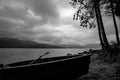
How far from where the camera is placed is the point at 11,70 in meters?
3.62

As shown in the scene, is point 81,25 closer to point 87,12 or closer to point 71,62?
point 87,12

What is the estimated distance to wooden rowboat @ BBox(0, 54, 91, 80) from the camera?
368 centimetres

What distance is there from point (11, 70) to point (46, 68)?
1.35 metres

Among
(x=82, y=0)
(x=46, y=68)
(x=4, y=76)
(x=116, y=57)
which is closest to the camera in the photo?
(x=4, y=76)

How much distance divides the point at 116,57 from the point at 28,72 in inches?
295

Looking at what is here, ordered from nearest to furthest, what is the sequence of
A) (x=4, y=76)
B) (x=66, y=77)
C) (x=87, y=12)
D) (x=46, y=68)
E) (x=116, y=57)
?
(x=4, y=76) → (x=46, y=68) → (x=66, y=77) → (x=116, y=57) → (x=87, y=12)

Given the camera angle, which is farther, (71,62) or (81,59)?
(81,59)

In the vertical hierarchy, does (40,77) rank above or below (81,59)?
below

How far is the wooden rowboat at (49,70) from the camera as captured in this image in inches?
145

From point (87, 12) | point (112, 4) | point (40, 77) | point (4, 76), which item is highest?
point (112, 4)

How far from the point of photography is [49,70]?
4250 millimetres

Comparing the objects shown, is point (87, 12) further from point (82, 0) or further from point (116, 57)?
point (116, 57)

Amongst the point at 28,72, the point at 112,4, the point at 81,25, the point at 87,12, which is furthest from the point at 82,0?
the point at 28,72

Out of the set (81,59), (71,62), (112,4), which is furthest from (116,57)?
(112,4)
